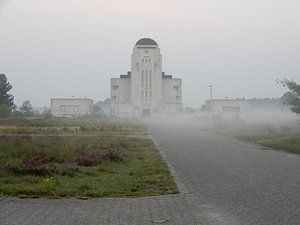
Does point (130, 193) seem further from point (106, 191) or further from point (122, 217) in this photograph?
point (122, 217)

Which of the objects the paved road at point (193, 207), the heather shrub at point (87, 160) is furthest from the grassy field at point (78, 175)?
the paved road at point (193, 207)

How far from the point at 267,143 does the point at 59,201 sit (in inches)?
971

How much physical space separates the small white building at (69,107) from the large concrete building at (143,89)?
15.0 m

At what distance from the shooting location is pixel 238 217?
31.9ft

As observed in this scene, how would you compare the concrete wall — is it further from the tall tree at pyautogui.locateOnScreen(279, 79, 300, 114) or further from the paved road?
the paved road

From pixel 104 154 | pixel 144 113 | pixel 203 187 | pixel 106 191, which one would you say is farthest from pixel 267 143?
pixel 144 113

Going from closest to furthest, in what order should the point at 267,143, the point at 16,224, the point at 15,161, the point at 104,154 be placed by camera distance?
the point at 16,224 < the point at 15,161 < the point at 104,154 < the point at 267,143

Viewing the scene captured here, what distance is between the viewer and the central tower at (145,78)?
14138 cm

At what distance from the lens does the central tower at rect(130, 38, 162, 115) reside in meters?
141

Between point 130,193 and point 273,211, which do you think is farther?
point 130,193

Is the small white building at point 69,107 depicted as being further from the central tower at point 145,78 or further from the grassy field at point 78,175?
the grassy field at point 78,175

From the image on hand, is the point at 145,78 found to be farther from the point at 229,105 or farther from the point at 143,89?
the point at 229,105

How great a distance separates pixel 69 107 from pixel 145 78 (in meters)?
31.4

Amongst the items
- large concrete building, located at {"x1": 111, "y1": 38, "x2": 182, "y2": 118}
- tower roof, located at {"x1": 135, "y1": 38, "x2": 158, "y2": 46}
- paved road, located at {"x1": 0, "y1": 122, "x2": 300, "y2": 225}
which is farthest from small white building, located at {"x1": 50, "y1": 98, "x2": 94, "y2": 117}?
paved road, located at {"x1": 0, "y1": 122, "x2": 300, "y2": 225}
